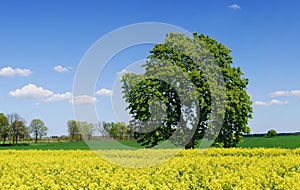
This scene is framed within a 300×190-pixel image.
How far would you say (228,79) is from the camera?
977 inches

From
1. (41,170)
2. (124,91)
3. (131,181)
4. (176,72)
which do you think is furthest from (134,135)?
(131,181)

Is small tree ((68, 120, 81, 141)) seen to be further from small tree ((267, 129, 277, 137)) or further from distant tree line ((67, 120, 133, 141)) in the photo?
distant tree line ((67, 120, 133, 141))

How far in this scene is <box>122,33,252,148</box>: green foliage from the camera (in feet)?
76.4

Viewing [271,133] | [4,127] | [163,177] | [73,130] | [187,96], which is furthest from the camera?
[73,130]

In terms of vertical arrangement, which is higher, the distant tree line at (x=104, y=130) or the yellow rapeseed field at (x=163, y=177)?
the distant tree line at (x=104, y=130)

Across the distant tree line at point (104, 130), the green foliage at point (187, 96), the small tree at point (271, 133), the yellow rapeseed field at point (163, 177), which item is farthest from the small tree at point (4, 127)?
the small tree at point (271, 133)

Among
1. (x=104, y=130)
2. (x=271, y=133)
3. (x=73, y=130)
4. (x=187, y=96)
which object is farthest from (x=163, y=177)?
(x=73, y=130)

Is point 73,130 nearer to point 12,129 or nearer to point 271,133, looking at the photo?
point 12,129

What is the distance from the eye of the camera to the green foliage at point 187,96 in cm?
2328

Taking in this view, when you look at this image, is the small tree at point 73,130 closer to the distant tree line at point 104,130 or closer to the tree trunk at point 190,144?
the distant tree line at point 104,130

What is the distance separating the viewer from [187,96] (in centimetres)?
2345

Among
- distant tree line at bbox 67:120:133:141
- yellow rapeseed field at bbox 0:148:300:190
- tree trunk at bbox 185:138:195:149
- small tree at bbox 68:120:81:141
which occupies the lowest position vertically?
yellow rapeseed field at bbox 0:148:300:190

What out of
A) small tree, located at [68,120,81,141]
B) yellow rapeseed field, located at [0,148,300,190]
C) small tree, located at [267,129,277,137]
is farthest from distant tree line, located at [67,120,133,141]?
small tree, located at [267,129,277,137]

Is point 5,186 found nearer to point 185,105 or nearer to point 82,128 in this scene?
point 82,128
